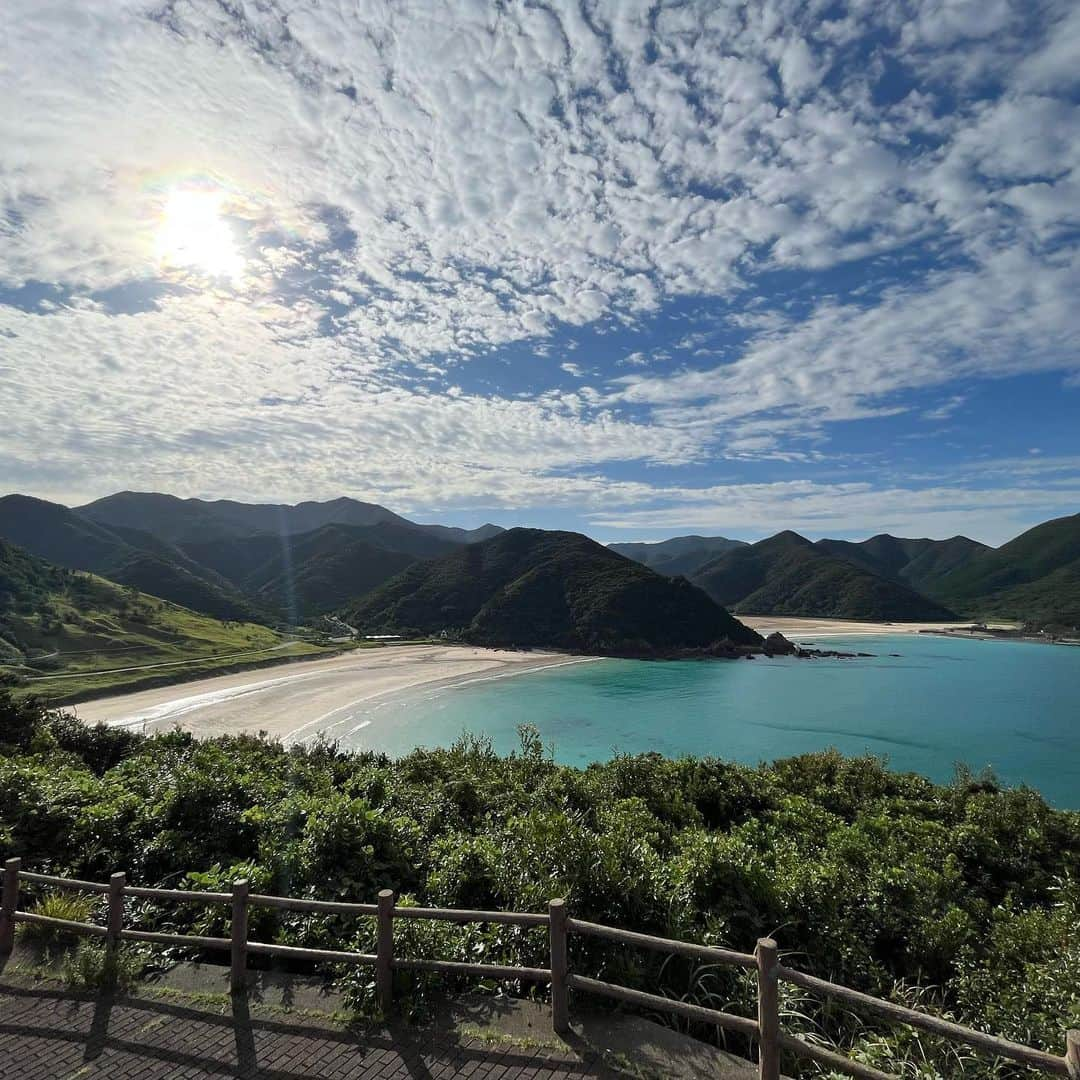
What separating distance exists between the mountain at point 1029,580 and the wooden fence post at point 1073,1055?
148937 mm

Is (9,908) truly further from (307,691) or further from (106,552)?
(106,552)

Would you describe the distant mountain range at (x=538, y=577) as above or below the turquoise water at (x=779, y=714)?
above

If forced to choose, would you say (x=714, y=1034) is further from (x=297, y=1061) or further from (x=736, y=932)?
(x=297, y=1061)

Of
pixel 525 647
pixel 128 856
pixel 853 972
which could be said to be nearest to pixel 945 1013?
pixel 853 972

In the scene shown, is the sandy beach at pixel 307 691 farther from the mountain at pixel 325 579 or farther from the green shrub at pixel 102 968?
the mountain at pixel 325 579

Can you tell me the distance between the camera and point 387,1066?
4.64m

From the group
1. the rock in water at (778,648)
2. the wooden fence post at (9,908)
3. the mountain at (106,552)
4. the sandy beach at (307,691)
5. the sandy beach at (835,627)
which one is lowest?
the sandy beach at (835,627)

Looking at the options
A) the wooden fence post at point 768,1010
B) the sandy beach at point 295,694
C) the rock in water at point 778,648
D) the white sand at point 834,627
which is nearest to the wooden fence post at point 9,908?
the wooden fence post at point 768,1010

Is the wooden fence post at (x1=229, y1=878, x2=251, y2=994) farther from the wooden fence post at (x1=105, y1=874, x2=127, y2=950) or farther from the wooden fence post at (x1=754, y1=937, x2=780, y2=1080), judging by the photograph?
the wooden fence post at (x1=754, y1=937, x2=780, y2=1080)

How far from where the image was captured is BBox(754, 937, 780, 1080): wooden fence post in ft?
13.6

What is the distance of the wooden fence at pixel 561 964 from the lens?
3.72 m

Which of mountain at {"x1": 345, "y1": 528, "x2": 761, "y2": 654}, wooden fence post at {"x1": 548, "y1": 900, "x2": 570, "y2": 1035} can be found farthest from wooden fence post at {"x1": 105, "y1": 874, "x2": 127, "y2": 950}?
mountain at {"x1": 345, "y1": 528, "x2": 761, "y2": 654}

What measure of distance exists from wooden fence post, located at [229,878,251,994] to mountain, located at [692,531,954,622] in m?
151

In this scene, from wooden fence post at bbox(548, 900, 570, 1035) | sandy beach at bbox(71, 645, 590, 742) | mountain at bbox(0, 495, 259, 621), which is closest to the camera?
wooden fence post at bbox(548, 900, 570, 1035)
